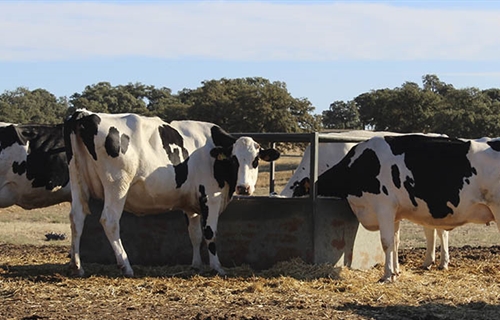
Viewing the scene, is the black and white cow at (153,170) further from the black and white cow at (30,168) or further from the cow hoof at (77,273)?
the black and white cow at (30,168)

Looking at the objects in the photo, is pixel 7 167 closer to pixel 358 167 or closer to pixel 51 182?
pixel 51 182

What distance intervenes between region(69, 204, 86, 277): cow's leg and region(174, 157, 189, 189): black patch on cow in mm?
1418

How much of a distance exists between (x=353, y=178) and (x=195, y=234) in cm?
251

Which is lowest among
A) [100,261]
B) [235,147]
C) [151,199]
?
[100,261]

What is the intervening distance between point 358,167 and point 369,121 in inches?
2134

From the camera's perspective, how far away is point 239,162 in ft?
39.8

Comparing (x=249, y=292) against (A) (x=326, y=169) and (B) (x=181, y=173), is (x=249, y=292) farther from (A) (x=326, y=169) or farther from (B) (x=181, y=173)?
(A) (x=326, y=169)

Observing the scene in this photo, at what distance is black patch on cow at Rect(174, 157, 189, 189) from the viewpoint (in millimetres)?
12297

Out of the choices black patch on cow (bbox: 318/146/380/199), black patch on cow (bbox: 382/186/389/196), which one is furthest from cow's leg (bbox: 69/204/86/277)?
black patch on cow (bbox: 382/186/389/196)

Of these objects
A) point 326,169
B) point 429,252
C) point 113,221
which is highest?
point 326,169

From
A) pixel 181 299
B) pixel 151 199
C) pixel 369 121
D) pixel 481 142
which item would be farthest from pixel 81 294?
pixel 369 121

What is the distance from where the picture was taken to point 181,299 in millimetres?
9812

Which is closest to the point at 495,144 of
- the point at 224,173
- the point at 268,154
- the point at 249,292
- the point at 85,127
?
the point at 268,154

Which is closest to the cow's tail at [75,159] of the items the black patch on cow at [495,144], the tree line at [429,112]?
the black patch on cow at [495,144]
